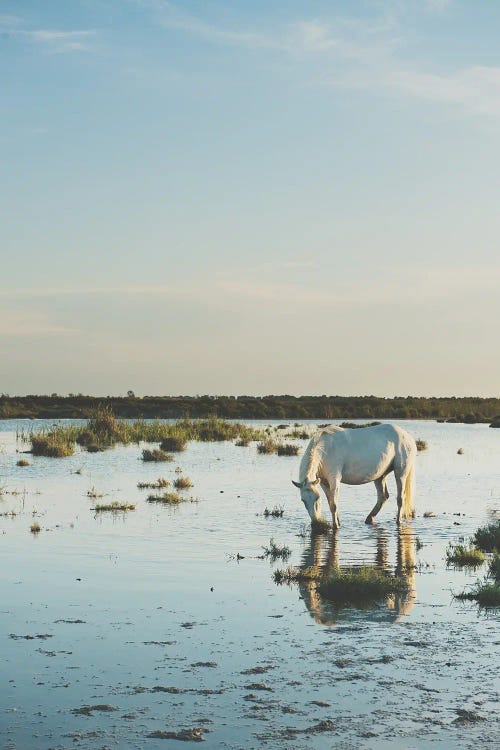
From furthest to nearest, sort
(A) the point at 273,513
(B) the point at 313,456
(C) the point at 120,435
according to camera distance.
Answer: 1. (C) the point at 120,435
2. (A) the point at 273,513
3. (B) the point at 313,456

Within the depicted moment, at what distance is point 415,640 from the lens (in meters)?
7.99

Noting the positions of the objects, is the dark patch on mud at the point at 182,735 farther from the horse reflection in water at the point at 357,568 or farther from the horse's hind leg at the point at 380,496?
the horse's hind leg at the point at 380,496

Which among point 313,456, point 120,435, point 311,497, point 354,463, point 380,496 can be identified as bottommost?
point 380,496

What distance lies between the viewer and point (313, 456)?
1519 cm

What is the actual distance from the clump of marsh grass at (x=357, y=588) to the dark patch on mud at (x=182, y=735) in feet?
13.3

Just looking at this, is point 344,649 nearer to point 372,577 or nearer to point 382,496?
point 372,577

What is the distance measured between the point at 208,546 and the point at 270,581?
2.93 meters

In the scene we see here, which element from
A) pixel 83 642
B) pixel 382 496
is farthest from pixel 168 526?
pixel 83 642

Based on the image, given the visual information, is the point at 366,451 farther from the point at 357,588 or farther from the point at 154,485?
the point at 154,485

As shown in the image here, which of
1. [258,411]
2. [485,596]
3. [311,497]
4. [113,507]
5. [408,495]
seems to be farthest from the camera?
[258,411]

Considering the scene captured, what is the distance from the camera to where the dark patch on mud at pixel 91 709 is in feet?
20.1

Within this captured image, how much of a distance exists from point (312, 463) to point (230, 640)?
7107 mm

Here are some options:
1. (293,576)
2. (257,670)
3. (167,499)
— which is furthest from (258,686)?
(167,499)

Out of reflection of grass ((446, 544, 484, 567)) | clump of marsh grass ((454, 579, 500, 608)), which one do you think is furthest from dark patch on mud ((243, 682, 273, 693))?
reflection of grass ((446, 544, 484, 567))
